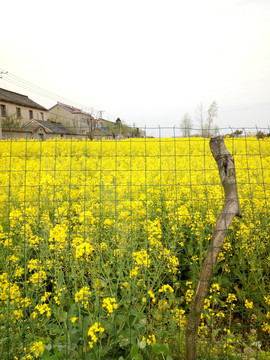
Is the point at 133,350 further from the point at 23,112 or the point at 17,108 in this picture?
the point at 23,112

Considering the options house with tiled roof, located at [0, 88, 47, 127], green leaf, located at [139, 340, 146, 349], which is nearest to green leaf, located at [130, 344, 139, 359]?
green leaf, located at [139, 340, 146, 349]

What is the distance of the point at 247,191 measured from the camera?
4129mm

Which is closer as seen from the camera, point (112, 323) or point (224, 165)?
point (112, 323)

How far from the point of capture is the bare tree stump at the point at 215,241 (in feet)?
6.83

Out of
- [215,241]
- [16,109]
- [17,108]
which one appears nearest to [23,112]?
[17,108]

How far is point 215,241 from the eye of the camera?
2139 mm

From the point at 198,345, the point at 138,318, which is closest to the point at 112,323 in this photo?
the point at 138,318

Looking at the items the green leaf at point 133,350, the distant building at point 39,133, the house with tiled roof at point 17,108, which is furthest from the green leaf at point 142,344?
the house with tiled roof at point 17,108

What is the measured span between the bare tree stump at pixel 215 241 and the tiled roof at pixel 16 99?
111 ft

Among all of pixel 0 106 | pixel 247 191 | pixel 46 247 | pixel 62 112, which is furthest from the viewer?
pixel 62 112

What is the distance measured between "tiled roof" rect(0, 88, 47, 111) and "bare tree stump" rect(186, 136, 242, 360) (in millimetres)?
33773

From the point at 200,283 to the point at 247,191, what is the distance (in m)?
2.38

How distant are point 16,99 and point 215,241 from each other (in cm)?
3781

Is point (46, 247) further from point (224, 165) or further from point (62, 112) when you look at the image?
point (62, 112)
